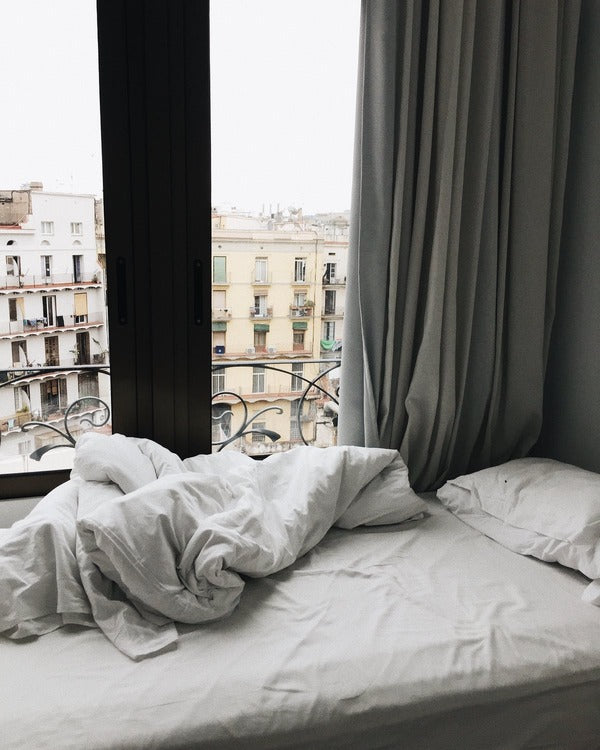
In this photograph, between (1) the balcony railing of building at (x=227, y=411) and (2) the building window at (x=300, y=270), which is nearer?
(1) the balcony railing of building at (x=227, y=411)

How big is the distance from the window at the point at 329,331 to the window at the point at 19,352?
105 centimetres

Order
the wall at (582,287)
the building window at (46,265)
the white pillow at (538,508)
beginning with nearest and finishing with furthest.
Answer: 1. the white pillow at (538,508)
2. the building window at (46,265)
3. the wall at (582,287)

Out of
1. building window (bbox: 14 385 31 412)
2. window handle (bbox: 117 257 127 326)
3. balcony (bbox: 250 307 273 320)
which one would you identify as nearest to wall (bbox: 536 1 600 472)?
balcony (bbox: 250 307 273 320)

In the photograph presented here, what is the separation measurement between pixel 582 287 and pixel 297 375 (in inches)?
41.9

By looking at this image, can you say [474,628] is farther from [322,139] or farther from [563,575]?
[322,139]

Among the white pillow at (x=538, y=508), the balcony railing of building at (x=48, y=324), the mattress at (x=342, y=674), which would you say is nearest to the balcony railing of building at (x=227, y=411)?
the balcony railing of building at (x=48, y=324)

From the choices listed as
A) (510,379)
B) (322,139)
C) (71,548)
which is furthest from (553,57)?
(71,548)

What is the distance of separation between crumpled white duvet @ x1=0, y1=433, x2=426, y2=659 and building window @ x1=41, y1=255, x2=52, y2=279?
61cm

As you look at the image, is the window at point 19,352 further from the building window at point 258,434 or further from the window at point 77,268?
the building window at point 258,434

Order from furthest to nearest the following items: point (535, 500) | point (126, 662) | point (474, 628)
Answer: point (535, 500) < point (474, 628) < point (126, 662)

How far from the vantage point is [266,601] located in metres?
1.50

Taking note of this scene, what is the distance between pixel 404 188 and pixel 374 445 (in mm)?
861

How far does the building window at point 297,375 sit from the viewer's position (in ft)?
7.90

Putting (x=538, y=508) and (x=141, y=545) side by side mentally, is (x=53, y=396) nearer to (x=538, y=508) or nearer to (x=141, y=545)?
(x=141, y=545)
